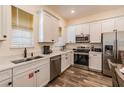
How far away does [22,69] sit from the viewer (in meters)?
1.81

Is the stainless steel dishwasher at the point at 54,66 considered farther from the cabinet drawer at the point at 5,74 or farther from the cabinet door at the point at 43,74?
the cabinet drawer at the point at 5,74

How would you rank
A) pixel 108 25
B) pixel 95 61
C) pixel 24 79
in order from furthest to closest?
1. pixel 95 61
2. pixel 108 25
3. pixel 24 79

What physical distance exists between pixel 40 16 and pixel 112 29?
2809mm

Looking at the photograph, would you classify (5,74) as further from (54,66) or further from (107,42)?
(107,42)

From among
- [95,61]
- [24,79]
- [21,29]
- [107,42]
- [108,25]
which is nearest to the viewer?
[24,79]

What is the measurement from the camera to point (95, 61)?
4.04 metres

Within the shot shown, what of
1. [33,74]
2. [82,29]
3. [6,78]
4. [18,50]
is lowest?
[33,74]

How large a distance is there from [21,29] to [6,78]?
1462 mm

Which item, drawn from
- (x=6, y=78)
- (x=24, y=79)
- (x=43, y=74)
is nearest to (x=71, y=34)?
(x=43, y=74)

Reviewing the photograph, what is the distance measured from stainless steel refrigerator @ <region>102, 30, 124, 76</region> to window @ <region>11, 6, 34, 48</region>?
2.71m

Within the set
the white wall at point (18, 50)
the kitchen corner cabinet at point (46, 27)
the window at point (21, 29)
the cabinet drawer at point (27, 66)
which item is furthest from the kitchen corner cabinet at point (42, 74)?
the kitchen corner cabinet at point (46, 27)

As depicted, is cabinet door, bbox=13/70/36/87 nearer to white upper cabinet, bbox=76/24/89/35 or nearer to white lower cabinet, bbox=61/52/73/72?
white lower cabinet, bbox=61/52/73/72

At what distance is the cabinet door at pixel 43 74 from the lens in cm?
230
